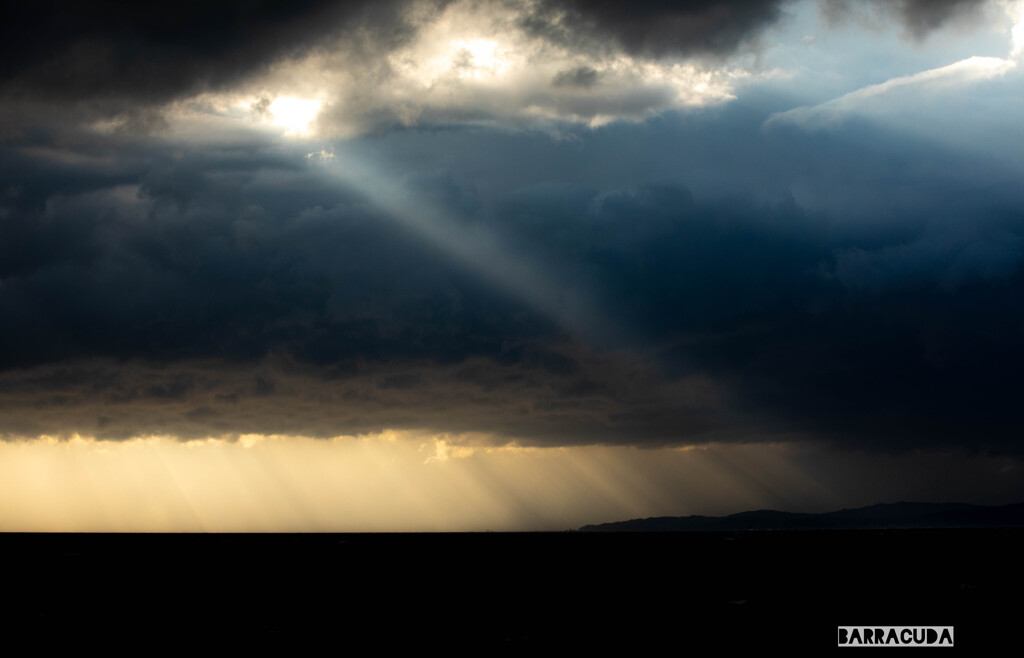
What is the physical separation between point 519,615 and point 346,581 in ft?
82.9

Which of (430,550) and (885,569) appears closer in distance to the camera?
(885,569)

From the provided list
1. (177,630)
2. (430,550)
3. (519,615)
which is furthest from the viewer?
(430,550)

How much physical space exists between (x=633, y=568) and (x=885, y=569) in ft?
87.6

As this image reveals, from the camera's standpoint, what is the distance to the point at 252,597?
67.9 meters

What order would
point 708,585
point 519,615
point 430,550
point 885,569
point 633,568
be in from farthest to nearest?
point 430,550 < point 633,568 < point 885,569 < point 708,585 < point 519,615

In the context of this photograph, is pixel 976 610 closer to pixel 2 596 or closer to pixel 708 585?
pixel 708 585

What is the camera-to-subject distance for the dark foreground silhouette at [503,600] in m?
50.2

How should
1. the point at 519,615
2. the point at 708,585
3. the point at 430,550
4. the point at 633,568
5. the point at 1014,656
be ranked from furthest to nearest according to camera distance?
1. the point at 430,550
2. the point at 633,568
3. the point at 708,585
4. the point at 519,615
5. the point at 1014,656

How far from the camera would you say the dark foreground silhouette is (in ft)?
165

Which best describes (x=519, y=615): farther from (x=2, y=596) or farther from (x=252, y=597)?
(x=2, y=596)

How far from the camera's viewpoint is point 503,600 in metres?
65.3

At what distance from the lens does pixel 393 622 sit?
55.4m

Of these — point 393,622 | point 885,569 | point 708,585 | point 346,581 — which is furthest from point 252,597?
point 885,569

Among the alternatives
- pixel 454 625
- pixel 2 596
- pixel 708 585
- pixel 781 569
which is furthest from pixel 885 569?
pixel 2 596
